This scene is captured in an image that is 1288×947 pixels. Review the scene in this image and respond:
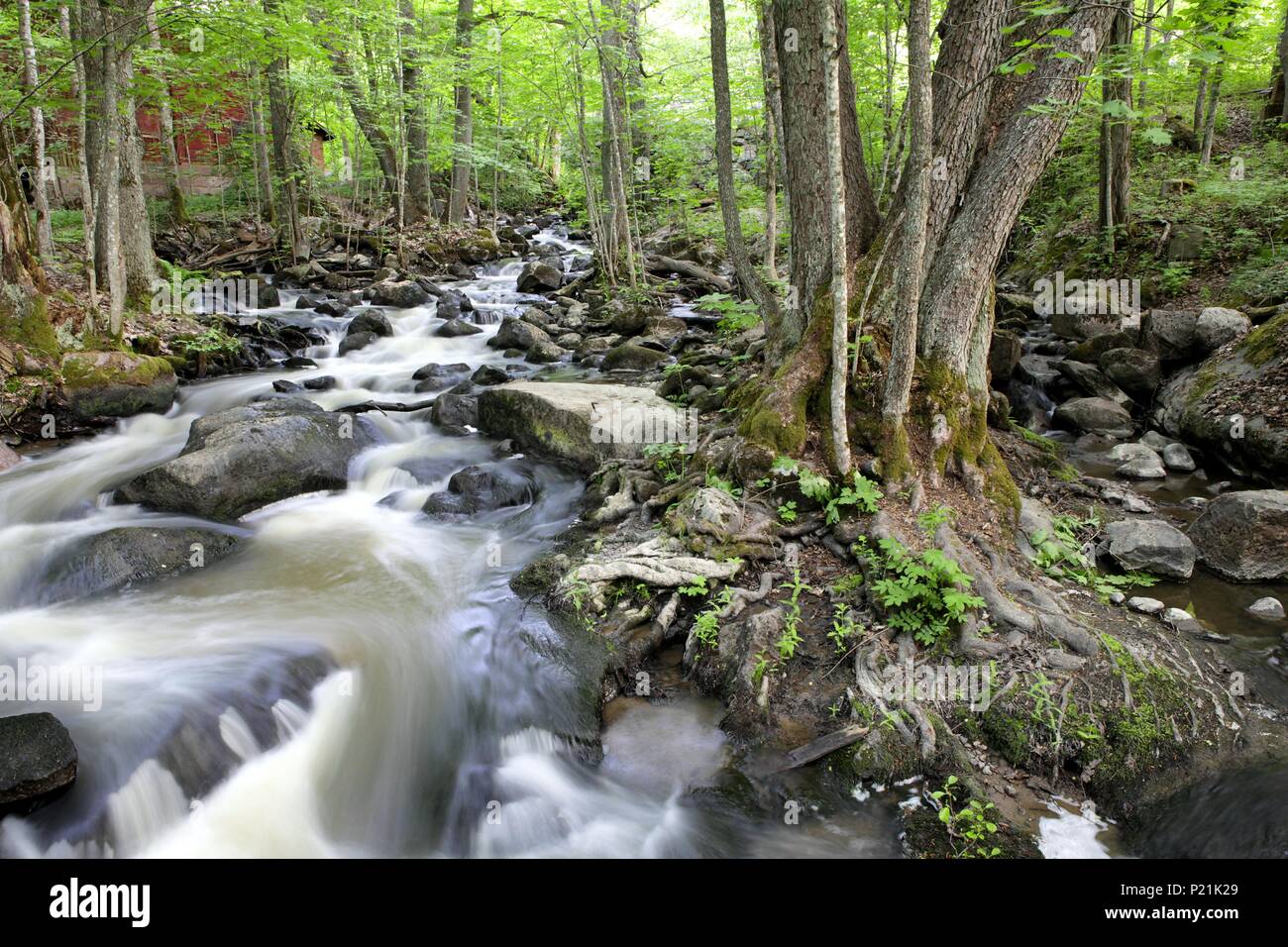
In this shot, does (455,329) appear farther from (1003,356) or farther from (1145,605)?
(1145,605)

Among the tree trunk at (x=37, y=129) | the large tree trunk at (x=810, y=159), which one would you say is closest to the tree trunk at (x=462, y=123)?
the tree trunk at (x=37, y=129)

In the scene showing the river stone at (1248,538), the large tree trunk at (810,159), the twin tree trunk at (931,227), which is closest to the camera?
the twin tree trunk at (931,227)

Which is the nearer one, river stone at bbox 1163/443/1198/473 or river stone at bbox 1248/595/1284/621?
river stone at bbox 1248/595/1284/621

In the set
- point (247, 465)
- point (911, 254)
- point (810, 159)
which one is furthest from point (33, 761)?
point (810, 159)

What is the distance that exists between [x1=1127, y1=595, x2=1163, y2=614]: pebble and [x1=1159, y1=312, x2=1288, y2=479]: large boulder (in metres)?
3.24

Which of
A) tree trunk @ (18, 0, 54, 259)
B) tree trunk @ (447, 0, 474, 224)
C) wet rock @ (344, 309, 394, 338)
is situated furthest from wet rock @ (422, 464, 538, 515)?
tree trunk @ (447, 0, 474, 224)

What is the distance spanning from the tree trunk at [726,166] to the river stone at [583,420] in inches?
60.3

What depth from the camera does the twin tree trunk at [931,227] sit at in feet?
16.6

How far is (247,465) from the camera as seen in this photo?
24.5ft

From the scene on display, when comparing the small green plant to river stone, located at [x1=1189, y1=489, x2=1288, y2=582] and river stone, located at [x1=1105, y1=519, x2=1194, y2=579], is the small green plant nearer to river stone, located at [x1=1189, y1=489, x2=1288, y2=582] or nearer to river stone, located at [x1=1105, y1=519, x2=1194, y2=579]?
river stone, located at [x1=1105, y1=519, x2=1194, y2=579]

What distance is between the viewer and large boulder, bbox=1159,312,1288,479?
274 inches

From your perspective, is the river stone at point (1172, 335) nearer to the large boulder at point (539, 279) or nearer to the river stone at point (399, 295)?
the large boulder at point (539, 279)
